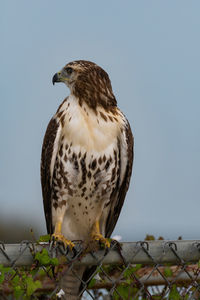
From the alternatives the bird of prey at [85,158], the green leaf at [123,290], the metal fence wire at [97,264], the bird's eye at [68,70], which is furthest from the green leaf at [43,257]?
the bird's eye at [68,70]

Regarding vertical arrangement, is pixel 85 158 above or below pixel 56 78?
below

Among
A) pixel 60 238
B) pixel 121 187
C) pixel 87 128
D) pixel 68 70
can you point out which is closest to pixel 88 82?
pixel 68 70

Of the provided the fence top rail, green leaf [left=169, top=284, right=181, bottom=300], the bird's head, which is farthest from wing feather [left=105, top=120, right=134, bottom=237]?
the fence top rail

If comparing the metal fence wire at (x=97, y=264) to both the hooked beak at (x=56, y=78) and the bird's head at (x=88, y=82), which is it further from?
the hooked beak at (x=56, y=78)

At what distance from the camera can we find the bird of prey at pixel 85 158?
4.42m

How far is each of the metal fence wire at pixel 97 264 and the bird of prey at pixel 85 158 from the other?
79 cm

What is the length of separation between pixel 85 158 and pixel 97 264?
142 centimetres

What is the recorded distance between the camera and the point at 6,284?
2926 millimetres

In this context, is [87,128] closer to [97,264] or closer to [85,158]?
[85,158]

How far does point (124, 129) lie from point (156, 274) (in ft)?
4.46

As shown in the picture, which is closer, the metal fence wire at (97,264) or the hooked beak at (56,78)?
the metal fence wire at (97,264)

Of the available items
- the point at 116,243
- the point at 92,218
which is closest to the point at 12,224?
the point at 92,218

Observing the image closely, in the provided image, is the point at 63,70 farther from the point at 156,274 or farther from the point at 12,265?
the point at 12,265

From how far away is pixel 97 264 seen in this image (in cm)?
308
